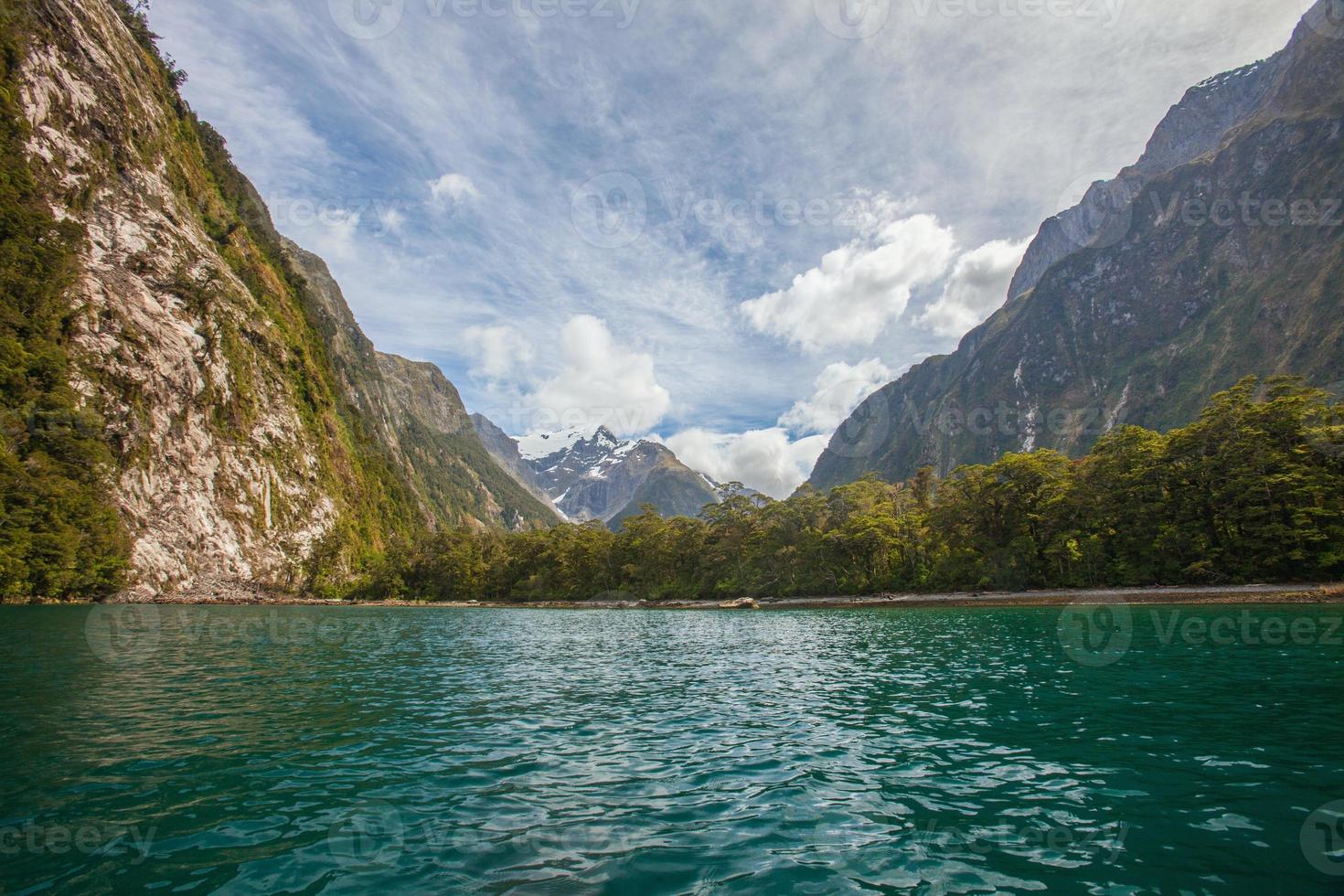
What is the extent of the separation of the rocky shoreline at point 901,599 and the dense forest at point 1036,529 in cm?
410

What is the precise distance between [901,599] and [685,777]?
8333 cm

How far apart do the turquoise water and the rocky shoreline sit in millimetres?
38171

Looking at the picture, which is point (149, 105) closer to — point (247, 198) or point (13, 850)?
point (247, 198)

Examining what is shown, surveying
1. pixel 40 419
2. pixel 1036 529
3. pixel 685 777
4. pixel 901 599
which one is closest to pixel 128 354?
pixel 40 419

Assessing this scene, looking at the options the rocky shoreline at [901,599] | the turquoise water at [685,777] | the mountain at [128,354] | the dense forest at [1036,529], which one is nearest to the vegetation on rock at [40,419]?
the mountain at [128,354]

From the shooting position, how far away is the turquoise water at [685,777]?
8.48 m

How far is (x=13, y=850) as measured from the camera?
8.88 meters

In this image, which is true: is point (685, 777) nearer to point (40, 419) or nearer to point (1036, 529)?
point (1036, 529)

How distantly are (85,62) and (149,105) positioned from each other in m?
19.6

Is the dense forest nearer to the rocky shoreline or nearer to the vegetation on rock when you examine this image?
the rocky shoreline

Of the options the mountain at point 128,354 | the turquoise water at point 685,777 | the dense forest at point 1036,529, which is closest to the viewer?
the turquoise water at point 685,777

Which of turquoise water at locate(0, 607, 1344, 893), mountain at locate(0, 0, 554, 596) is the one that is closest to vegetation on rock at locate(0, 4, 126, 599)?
mountain at locate(0, 0, 554, 596)

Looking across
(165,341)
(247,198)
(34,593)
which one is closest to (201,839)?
(34,593)

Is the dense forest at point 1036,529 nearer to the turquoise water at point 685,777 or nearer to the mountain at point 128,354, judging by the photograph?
the mountain at point 128,354
